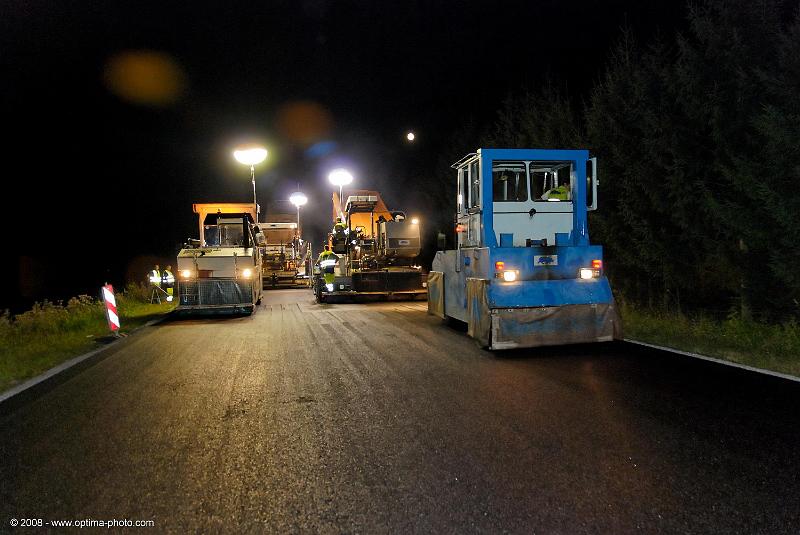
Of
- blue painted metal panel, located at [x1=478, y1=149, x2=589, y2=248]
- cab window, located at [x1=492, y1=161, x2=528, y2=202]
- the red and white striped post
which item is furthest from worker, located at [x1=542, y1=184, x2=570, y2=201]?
Result: the red and white striped post

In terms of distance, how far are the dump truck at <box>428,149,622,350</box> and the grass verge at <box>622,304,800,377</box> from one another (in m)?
1.20

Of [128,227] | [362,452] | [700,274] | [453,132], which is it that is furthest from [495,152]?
[128,227]

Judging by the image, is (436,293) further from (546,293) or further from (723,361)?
(723,361)

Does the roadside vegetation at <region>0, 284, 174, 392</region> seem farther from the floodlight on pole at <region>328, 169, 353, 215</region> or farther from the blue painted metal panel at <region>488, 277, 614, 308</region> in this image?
the floodlight on pole at <region>328, 169, 353, 215</region>

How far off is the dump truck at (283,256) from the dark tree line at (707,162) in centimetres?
2002

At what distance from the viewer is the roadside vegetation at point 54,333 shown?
30.5ft

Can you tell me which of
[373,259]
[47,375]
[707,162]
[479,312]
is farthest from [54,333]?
[707,162]

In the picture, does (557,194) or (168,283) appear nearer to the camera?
(557,194)

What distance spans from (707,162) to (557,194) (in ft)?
10.4

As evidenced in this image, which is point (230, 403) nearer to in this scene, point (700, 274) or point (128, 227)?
point (700, 274)

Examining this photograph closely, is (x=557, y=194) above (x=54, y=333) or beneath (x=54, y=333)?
above

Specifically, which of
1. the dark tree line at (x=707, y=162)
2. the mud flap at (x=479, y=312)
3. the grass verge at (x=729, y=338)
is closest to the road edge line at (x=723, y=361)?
the grass verge at (x=729, y=338)

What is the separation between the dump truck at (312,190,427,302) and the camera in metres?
21.2

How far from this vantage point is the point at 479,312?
9695mm
